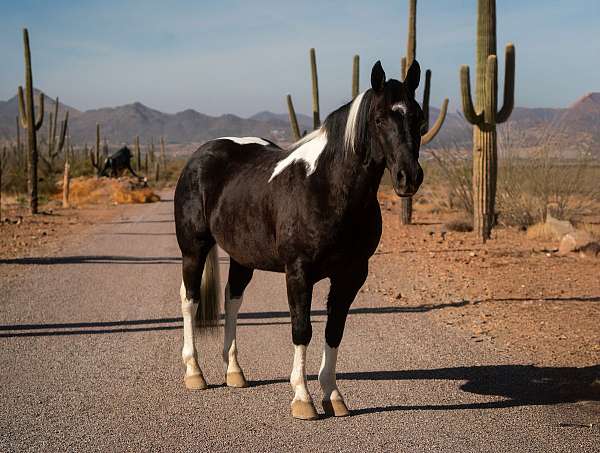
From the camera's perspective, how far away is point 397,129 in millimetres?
4215

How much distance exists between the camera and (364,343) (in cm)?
665

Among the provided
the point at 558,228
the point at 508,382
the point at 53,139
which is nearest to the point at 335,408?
the point at 508,382

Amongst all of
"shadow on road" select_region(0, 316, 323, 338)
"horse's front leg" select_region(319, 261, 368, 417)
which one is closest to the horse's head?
"horse's front leg" select_region(319, 261, 368, 417)

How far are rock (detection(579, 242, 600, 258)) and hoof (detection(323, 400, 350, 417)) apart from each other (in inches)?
313

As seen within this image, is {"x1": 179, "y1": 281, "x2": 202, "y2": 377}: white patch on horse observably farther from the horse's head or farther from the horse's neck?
the horse's head

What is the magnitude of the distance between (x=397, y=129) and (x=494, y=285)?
5.77 metres

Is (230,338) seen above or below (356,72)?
below

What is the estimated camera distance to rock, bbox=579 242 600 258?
11.4 meters

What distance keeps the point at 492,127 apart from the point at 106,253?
733 centimetres

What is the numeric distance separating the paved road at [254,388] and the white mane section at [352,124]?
1745 millimetres

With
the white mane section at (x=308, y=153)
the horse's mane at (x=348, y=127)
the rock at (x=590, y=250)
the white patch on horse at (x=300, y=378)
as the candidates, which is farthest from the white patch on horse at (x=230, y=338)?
the rock at (x=590, y=250)

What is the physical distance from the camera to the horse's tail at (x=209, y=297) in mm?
5922

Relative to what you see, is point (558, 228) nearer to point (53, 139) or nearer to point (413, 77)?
point (413, 77)

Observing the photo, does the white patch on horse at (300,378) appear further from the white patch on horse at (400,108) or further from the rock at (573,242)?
the rock at (573,242)
